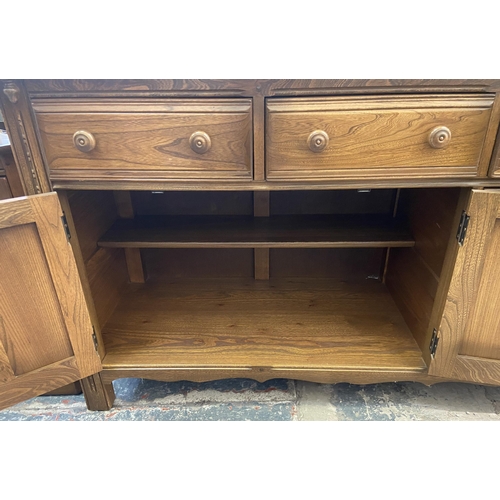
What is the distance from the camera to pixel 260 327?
38.5 inches

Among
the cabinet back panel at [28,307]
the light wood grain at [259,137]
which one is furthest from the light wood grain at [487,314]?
the cabinet back panel at [28,307]

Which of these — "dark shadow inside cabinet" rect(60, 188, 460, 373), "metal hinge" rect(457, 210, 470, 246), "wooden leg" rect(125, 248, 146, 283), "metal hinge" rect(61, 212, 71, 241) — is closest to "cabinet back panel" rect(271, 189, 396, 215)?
"dark shadow inside cabinet" rect(60, 188, 460, 373)

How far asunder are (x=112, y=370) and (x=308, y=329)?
1.82 feet

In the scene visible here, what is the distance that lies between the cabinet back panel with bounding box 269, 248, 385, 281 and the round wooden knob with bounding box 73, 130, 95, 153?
0.69 metres

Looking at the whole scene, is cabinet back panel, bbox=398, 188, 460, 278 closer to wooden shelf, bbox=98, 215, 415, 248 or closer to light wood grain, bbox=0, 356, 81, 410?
wooden shelf, bbox=98, 215, 415, 248

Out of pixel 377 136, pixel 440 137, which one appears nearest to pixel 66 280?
pixel 377 136

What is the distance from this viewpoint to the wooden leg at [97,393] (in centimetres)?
87

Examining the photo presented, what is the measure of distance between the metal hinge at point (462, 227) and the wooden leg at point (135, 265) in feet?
3.15

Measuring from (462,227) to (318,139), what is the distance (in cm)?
36

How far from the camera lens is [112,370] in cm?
→ 86

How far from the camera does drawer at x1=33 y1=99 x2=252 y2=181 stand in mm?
648

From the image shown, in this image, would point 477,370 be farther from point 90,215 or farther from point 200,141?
point 90,215

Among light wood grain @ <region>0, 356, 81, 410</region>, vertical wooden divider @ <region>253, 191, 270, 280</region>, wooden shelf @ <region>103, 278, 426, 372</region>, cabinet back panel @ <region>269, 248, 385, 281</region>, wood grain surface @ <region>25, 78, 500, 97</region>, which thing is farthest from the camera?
cabinet back panel @ <region>269, 248, 385, 281</region>

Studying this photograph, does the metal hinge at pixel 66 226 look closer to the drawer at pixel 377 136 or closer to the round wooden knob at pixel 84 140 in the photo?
the round wooden knob at pixel 84 140
